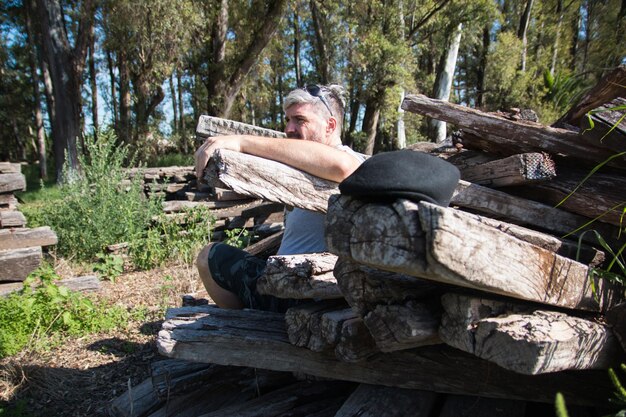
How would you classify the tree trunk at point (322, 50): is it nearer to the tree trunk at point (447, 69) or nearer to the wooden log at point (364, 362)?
the tree trunk at point (447, 69)

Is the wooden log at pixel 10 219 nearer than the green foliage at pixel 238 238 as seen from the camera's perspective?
Yes

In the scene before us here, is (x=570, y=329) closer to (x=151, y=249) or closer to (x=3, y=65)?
(x=151, y=249)

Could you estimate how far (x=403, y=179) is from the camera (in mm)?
1274

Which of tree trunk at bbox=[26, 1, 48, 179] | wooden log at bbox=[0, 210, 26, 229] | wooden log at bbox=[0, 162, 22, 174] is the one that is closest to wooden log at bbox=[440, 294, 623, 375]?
wooden log at bbox=[0, 210, 26, 229]

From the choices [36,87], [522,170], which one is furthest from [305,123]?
[36,87]

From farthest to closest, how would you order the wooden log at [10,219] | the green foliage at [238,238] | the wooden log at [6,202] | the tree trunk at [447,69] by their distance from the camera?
the tree trunk at [447,69], the green foliage at [238,238], the wooden log at [6,202], the wooden log at [10,219]

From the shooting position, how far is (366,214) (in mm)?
1288

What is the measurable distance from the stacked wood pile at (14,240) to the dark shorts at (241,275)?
9.24ft

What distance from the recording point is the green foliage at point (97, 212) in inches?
235

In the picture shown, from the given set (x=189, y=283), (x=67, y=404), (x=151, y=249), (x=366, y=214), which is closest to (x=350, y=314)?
(x=366, y=214)

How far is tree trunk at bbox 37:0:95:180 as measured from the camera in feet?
37.3

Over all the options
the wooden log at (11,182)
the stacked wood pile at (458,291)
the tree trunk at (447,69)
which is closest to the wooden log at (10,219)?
the wooden log at (11,182)

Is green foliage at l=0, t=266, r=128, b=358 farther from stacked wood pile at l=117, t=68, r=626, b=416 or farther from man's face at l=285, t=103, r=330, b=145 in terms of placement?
man's face at l=285, t=103, r=330, b=145

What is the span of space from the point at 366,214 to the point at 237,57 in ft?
39.6
